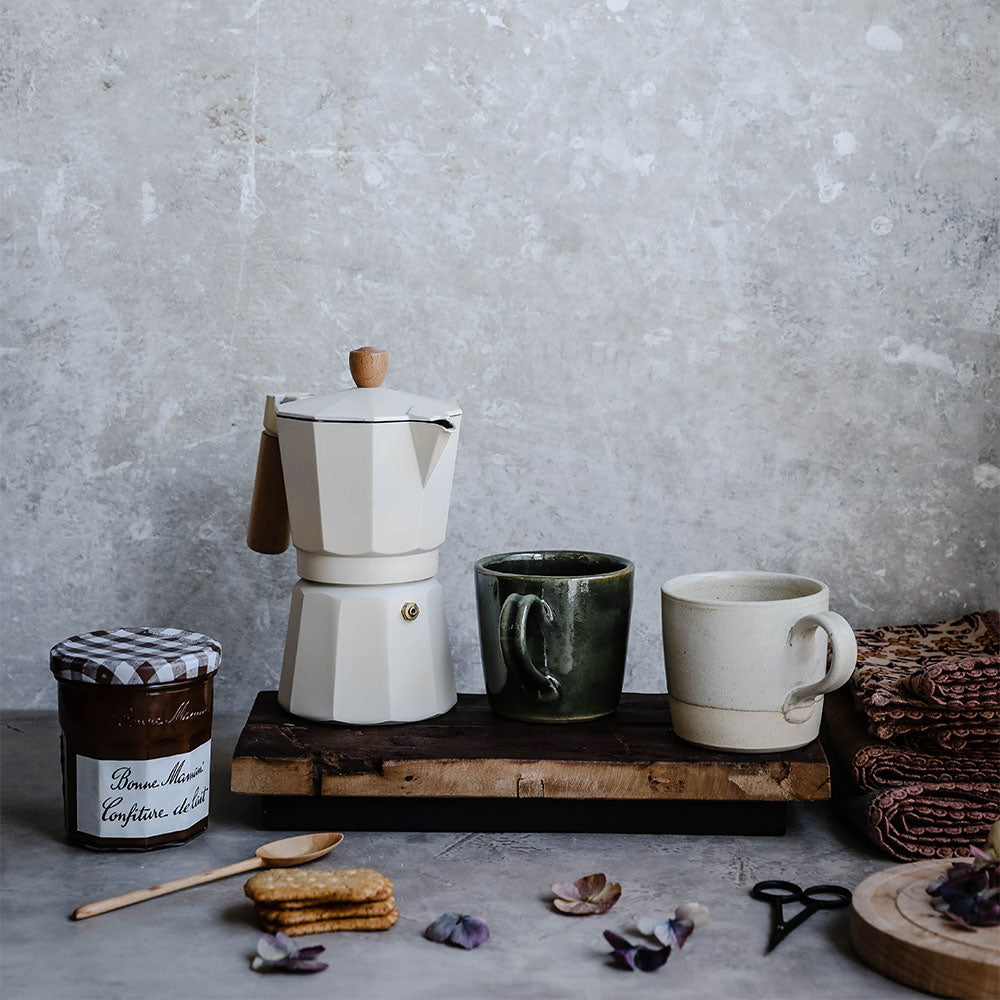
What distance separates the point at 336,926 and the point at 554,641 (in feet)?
0.97

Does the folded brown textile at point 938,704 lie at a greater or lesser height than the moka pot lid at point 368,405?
lesser

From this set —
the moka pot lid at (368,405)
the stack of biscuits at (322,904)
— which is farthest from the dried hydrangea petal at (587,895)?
the moka pot lid at (368,405)

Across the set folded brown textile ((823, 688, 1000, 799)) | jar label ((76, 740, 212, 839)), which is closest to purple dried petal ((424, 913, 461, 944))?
jar label ((76, 740, 212, 839))

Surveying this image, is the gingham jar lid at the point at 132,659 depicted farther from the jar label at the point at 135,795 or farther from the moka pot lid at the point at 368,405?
the moka pot lid at the point at 368,405

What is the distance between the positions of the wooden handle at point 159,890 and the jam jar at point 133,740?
0.21 feet

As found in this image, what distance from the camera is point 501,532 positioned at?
120 cm

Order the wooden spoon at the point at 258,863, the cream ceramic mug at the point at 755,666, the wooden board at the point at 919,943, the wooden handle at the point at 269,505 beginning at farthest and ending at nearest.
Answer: the wooden handle at the point at 269,505
the cream ceramic mug at the point at 755,666
the wooden spoon at the point at 258,863
the wooden board at the point at 919,943

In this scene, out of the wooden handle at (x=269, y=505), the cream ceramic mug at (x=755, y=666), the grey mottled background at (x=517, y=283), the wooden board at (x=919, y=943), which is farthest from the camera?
the grey mottled background at (x=517, y=283)

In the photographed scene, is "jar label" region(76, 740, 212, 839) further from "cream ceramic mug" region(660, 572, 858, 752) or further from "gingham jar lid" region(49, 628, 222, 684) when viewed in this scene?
"cream ceramic mug" region(660, 572, 858, 752)

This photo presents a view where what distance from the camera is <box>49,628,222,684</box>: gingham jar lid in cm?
82

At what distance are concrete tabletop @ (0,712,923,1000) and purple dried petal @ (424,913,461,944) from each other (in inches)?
0.4

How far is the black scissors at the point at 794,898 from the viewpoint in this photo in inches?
29.2

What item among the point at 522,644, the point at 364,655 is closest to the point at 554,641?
the point at 522,644

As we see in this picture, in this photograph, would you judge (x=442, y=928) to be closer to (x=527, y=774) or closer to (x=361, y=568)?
(x=527, y=774)
